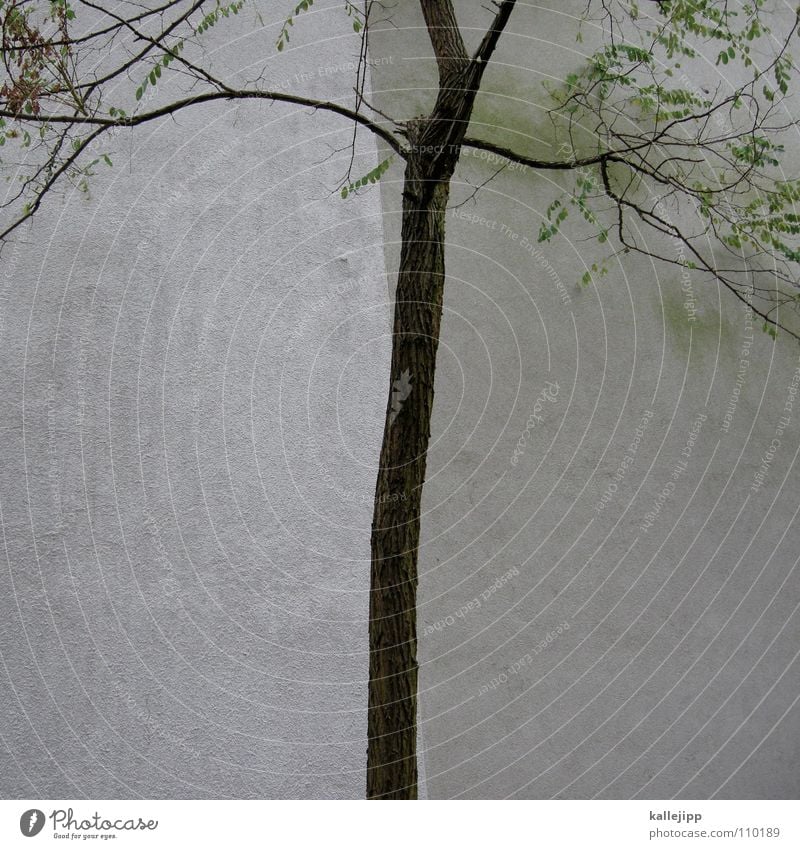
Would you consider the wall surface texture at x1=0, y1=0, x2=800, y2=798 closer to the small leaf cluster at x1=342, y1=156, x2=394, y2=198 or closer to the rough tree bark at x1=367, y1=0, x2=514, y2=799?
the small leaf cluster at x1=342, y1=156, x2=394, y2=198

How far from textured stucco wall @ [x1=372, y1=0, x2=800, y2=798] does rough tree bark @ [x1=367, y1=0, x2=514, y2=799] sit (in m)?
0.48

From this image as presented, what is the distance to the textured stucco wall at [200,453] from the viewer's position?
2.35 metres

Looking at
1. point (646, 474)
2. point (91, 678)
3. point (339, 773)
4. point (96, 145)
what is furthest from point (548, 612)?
point (96, 145)

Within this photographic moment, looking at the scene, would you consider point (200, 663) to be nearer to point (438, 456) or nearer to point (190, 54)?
point (438, 456)

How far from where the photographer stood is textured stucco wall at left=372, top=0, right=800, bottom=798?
292 cm

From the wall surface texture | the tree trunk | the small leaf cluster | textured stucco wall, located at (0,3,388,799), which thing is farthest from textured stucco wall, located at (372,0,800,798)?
the tree trunk

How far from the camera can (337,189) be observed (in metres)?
2.82
